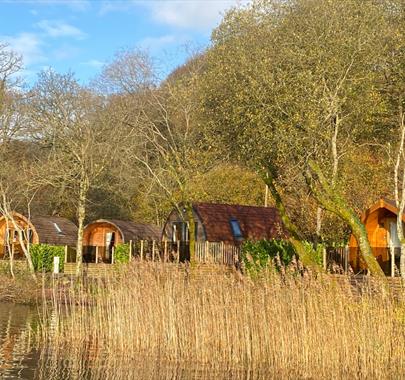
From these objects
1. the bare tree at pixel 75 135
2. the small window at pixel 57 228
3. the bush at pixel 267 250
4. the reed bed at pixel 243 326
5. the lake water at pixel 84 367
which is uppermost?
the bare tree at pixel 75 135

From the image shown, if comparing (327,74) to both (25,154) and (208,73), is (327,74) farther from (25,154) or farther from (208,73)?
(25,154)

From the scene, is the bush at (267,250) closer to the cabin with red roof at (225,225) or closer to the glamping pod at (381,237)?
the glamping pod at (381,237)

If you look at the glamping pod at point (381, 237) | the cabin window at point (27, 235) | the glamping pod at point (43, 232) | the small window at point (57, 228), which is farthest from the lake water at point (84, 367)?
the small window at point (57, 228)

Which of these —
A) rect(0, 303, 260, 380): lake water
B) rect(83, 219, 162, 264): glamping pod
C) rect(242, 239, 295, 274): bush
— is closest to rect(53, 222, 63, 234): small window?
rect(83, 219, 162, 264): glamping pod

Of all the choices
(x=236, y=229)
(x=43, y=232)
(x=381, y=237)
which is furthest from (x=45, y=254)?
(x=381, y=237)

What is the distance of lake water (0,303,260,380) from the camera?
11070mm

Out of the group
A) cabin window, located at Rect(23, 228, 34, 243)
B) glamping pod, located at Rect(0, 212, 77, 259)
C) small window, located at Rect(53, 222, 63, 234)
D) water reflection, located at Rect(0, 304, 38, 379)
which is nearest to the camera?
water reflection, located at Rect(0, 304, 38, 379)

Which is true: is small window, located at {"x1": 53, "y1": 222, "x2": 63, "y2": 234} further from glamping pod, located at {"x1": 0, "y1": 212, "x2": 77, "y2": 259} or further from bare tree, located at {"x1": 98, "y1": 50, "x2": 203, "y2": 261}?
bare tree, located at {"x1": 98, "y1": 50, "x2": 203, "y2": 261}

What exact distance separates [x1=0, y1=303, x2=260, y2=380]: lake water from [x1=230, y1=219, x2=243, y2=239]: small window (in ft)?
62.3

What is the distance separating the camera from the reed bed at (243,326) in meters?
11.0

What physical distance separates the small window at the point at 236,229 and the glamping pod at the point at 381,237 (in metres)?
7.81

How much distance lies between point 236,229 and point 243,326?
68.5 feet

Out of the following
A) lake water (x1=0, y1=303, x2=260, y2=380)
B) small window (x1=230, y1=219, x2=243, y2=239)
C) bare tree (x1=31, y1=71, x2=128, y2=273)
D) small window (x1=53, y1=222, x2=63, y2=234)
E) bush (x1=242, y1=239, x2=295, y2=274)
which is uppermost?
bare tree (x1=31, y1=71, x2=128, y2=273)

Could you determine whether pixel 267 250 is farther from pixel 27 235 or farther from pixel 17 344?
pixel 27 235
